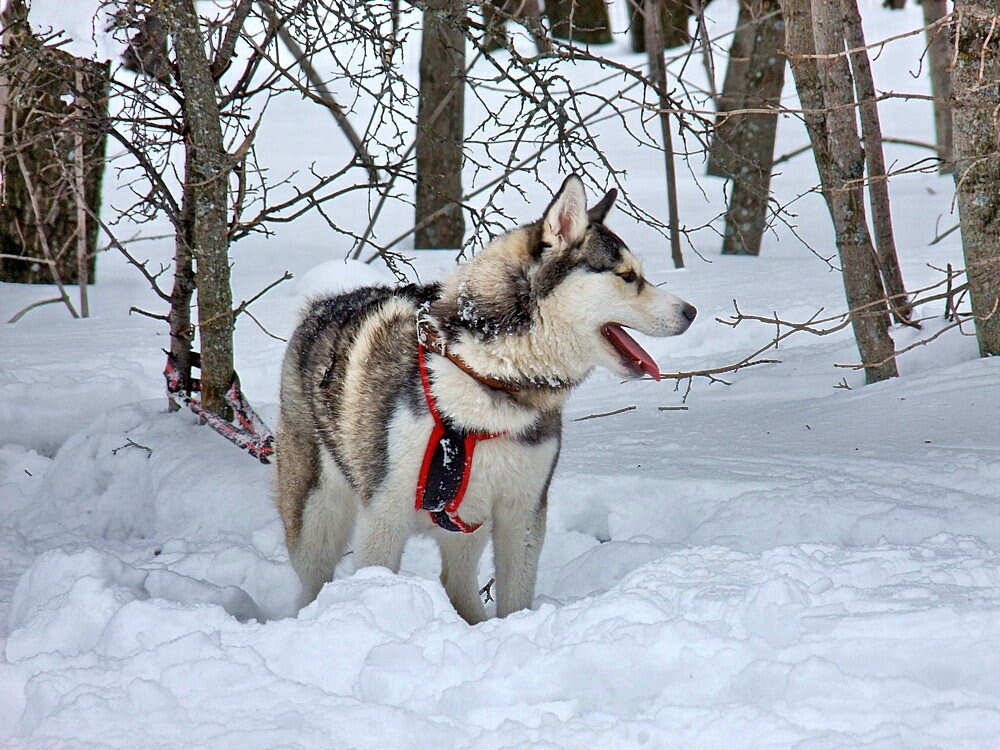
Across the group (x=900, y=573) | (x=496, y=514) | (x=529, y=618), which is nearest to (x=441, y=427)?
(x=496, y=514)

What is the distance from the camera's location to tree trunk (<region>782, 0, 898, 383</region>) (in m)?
5.40

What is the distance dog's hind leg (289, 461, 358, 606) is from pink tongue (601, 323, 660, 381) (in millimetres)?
1204

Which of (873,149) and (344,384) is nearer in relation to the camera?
(344,384)

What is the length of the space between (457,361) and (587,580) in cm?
129

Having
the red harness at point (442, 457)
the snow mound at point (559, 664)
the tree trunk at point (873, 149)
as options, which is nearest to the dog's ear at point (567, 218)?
the red harness at point (442, 457)

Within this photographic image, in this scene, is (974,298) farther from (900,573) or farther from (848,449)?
(900,573)

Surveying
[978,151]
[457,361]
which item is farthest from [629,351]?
[978,151]

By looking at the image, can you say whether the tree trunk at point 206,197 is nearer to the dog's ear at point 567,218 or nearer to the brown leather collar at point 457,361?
the brown leather collar at point 457,361

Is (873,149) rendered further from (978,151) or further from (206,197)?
(206,197)

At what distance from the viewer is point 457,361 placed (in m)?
3.31

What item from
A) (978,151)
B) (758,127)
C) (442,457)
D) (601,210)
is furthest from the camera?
(758,127)

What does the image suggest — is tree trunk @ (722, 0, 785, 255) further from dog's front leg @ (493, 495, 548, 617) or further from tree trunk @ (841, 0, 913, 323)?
dog's front leg @ (493, 495, 548, 617)

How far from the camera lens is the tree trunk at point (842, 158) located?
540 cm

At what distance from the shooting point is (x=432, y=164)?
10.7 m
